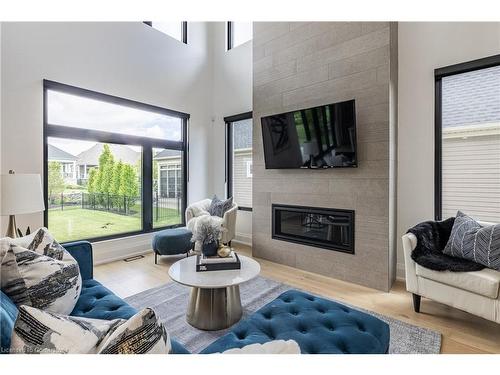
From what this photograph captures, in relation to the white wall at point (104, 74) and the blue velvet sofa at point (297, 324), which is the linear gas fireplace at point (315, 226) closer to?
the blue velvet sofa at point (297, 324)

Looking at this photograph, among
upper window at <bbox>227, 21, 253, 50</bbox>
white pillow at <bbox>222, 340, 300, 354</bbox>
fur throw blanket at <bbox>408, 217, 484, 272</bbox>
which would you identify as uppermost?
upper window at <bbox>227, 21, 253, 50</bbox>

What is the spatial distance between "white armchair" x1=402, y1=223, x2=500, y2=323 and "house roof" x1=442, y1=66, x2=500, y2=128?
4.76 ft

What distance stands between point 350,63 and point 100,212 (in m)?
3.89

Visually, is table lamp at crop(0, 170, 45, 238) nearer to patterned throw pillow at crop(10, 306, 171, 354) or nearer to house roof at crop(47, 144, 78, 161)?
house roof at crop(47, 144, 78, 161)

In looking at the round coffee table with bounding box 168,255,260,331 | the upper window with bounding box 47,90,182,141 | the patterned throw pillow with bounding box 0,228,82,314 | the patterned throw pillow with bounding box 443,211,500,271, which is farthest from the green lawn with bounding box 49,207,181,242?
the patterned throw pillow with bounding box 443,211,500,271

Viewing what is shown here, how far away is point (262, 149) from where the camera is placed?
12.0ft

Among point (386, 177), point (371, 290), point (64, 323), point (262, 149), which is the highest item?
point (262, 149)

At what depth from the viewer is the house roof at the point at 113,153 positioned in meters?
3.54

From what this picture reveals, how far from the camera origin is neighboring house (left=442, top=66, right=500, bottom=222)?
8.14ft

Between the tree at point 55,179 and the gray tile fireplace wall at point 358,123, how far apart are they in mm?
2678

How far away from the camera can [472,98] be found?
259 centimetres
